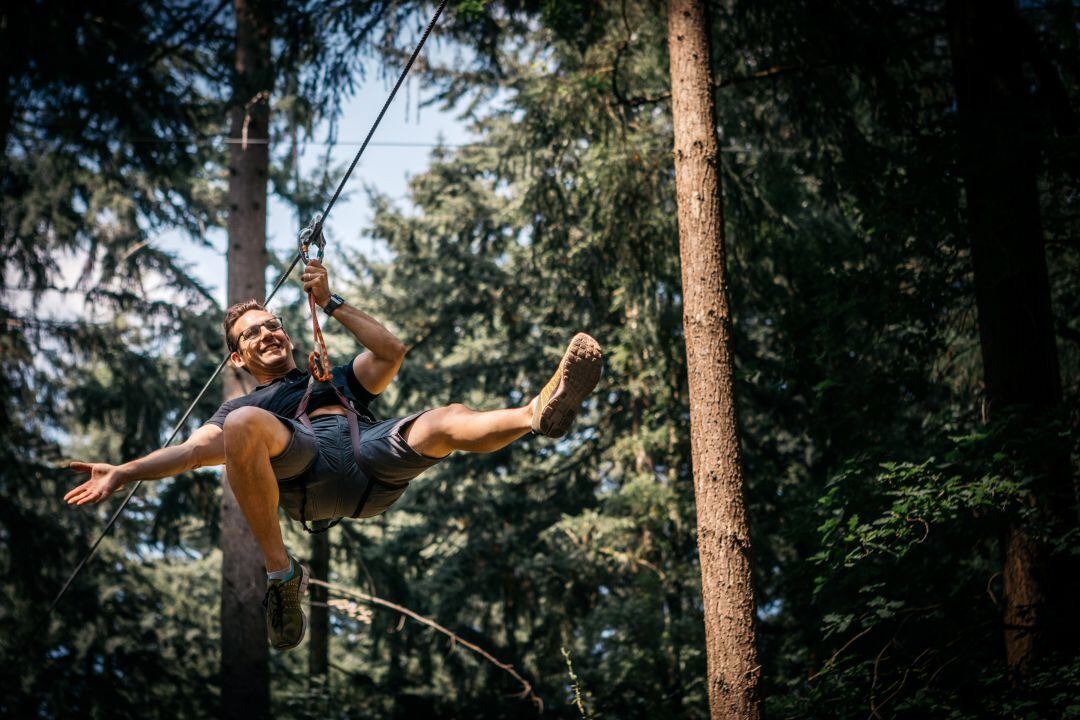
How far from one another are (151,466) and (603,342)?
9.09 m

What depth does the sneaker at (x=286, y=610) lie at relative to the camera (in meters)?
4.24

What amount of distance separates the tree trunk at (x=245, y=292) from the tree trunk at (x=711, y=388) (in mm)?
4210

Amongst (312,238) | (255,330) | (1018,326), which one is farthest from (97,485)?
(1018,326)

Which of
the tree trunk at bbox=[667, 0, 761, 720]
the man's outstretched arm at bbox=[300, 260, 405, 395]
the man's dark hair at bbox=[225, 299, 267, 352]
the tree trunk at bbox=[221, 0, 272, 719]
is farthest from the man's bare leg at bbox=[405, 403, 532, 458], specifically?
the tree trunk at bbox=[221, 0, 272, 719]

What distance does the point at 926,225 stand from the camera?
6754mm

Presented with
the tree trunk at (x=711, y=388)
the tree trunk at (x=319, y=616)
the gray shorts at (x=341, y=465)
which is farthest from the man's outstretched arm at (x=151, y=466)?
the tree trunk at (x=319, y=616)

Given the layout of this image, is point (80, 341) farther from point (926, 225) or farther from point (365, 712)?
point (926, 225)

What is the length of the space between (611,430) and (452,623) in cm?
336

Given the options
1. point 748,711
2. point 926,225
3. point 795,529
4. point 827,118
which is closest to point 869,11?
point 827,118

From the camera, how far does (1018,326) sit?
645cm

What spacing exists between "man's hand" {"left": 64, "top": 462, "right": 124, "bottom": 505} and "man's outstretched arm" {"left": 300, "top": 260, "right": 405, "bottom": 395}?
1.21m

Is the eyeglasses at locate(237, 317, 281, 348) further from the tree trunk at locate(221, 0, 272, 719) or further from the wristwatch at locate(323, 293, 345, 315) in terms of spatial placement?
the tree trunk at locate(221, 0, 272, 719)

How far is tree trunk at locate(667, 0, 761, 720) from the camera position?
4770 millimetres

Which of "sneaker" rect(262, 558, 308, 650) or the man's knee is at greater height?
the man's knee
